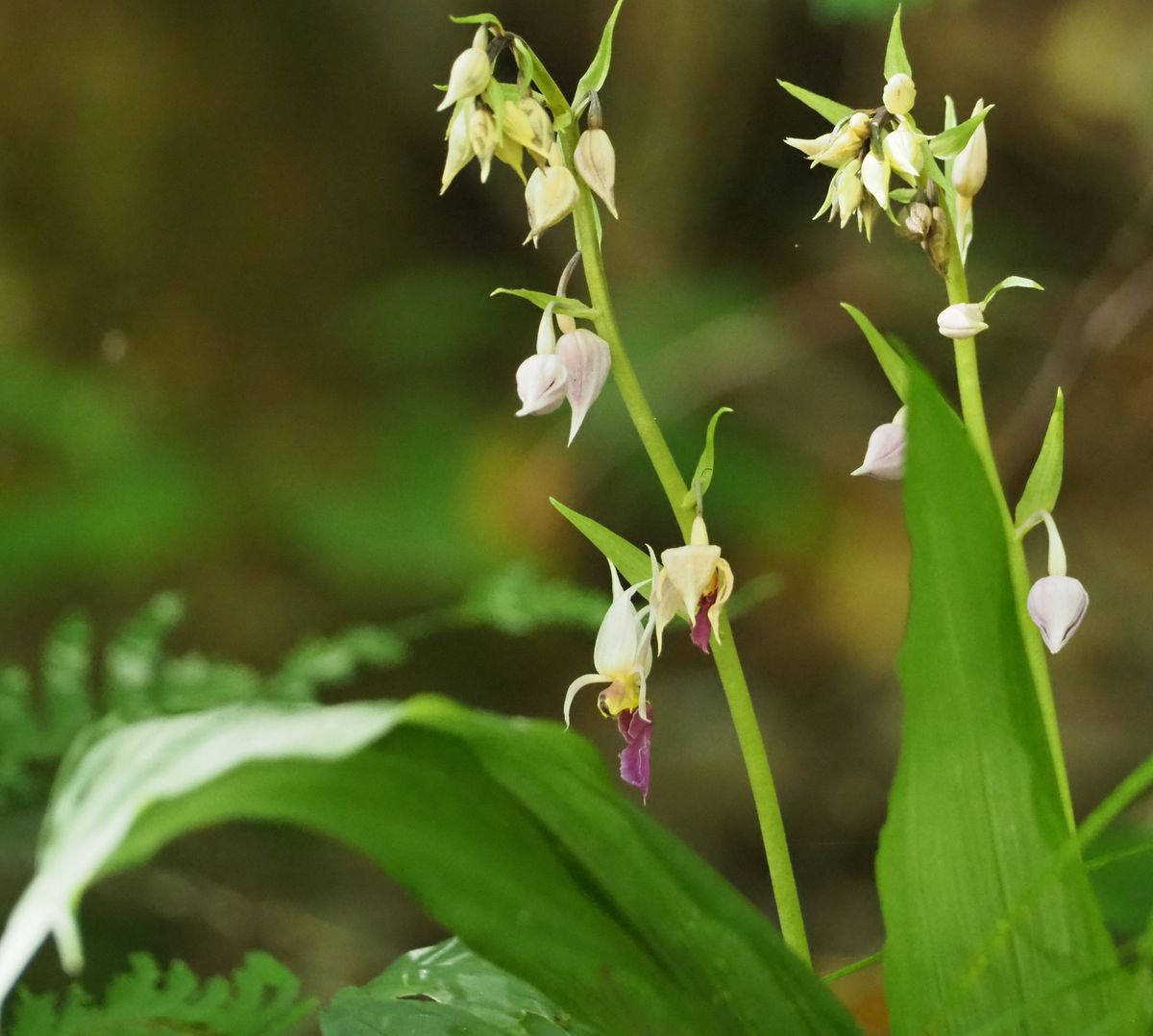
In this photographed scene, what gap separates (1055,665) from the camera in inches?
73.7

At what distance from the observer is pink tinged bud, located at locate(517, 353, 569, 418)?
44 cm

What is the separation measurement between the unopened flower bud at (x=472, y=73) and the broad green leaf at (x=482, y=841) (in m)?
0.23

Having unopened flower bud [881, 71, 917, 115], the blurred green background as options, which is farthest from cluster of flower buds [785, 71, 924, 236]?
the blurred green background

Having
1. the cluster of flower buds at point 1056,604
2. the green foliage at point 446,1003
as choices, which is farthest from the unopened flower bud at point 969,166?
the green foliage at point 446,1003

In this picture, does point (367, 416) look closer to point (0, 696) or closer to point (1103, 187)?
point (0, 696)

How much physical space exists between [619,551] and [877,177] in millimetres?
170

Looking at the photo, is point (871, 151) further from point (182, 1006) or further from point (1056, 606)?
point (182, 1006)

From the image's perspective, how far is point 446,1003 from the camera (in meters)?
Result: 0.43

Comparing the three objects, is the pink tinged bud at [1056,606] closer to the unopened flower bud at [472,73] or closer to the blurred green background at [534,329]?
the unopened flower bud at [472,73]

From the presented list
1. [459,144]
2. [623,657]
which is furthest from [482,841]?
[459,144]

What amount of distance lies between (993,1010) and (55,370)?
159 centimetres

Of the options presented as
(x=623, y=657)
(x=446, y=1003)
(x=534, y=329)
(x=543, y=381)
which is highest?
(x=534, y=329)

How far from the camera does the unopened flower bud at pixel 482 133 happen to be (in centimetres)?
40

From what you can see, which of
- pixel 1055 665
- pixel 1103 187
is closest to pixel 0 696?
pixel 1055 665
